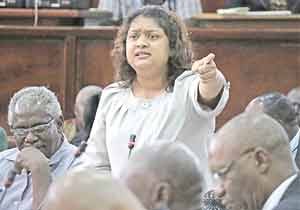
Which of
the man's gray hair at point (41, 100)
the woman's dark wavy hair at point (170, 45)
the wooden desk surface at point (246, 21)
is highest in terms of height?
the woman's dark wavy hair at point (170, 45)

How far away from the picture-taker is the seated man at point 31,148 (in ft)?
15.1

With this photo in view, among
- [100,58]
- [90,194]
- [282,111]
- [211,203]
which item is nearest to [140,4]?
[100,58]

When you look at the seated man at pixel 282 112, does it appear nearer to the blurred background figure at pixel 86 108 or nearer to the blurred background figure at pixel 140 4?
the blurred background figure at pixel 86 108

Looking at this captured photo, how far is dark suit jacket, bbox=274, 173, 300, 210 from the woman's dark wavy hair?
1304mm

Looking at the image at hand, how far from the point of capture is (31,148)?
15.1 ft

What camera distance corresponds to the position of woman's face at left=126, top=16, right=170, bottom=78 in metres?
4.48

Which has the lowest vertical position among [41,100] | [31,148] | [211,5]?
[211,5]

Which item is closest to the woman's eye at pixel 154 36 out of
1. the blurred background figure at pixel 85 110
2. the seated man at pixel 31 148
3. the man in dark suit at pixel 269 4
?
the seated man at pixel 31 148

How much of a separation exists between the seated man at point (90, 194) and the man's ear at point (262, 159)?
0.86 meters

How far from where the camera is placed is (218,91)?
4.26 meters

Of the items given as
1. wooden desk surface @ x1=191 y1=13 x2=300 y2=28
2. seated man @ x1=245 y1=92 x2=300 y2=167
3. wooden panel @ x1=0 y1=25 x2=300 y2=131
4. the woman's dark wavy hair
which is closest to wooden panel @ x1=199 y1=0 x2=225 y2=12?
wooden desk surface @ x1=191 y1=13 x2=300 y2=28

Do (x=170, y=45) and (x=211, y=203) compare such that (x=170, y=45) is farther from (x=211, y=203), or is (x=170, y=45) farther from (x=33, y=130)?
(x=211, y=203)

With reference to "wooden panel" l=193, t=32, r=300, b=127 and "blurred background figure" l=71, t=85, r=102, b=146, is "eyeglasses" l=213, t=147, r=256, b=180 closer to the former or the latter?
"blurred background figure" l=71, t=85, r=102, b=146

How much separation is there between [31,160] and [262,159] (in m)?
1.48
